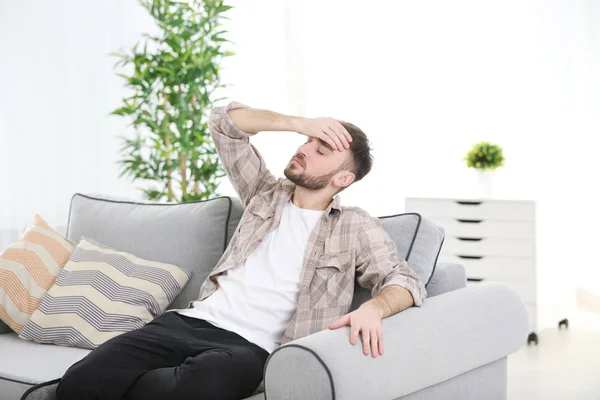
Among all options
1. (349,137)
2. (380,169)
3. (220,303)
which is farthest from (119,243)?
(380,169)

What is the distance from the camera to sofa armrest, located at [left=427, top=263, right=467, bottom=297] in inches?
94.5

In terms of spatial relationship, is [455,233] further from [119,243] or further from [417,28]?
[119,243]

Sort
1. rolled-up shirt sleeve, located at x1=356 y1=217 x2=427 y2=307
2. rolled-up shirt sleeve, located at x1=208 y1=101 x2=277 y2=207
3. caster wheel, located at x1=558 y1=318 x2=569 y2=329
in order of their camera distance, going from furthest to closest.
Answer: caster wheel, located at x1=558 y1=318 x2=569 y2=329, rolled-up shirt sleeve, located at x1=208 y1=101 x2=277 y2=207, rolled-up shirt sleeve, located at x1=356 y1=217 x2=427 y2=307

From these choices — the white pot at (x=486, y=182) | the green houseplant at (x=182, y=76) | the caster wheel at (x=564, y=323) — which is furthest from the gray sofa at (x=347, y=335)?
the caster wheel at (x=564, y=323)

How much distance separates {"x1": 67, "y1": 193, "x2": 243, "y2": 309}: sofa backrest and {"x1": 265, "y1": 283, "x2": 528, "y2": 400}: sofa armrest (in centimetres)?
81

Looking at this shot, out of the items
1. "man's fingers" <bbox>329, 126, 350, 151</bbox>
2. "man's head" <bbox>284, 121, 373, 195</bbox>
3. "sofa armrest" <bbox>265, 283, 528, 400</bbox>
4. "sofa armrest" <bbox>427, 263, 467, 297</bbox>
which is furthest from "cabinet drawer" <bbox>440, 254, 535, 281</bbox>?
"man's fingers" <bbox>329, 126, 350, 151</bbox>

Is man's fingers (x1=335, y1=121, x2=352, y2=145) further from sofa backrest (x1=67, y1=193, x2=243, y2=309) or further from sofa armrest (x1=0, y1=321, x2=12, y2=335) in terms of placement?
sofa armrest (x1=0, y1=321, x2=12, y2=335)

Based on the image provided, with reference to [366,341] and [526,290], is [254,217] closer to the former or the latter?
[366,341]

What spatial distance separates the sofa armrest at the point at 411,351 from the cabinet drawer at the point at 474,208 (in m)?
1.92

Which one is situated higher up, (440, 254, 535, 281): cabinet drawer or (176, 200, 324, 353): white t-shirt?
(176, 200, 324, 353): white t-shirt

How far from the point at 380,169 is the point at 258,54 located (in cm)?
111

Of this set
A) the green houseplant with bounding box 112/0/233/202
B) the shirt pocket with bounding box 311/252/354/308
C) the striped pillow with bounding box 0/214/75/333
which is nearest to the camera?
the shirt pocket with bounding box 311/252/354/308

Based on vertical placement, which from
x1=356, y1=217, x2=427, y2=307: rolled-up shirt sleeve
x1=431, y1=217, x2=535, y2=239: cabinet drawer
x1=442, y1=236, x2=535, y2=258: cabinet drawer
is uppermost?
x1=356, y1=217, x2=427, y2=307: rolled-up shirt sleeve

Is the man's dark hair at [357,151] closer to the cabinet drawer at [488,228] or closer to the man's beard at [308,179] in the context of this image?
the man's beard at [308,179]
